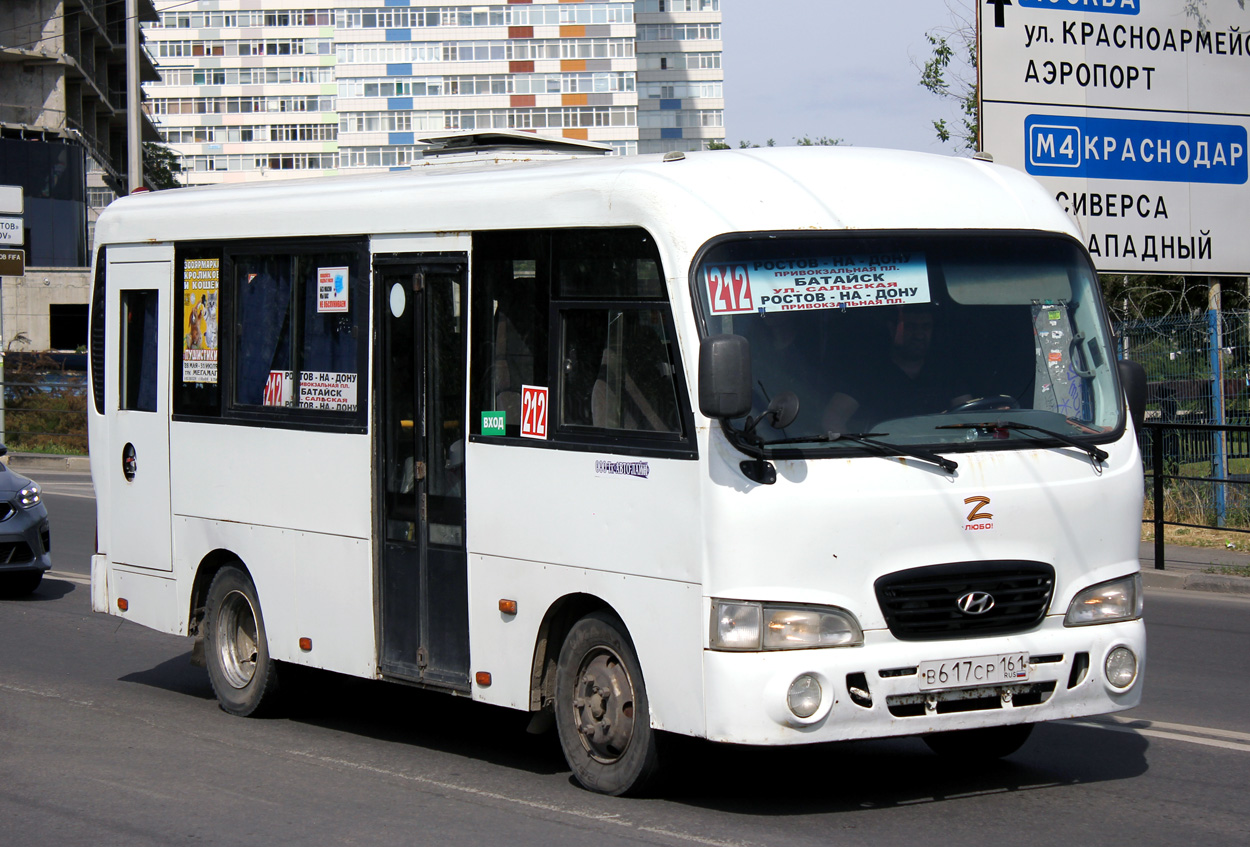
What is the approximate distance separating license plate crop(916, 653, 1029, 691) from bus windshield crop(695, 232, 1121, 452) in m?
0.86

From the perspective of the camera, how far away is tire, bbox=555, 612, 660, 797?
666cm

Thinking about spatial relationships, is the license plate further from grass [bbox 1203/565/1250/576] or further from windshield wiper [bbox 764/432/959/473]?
grass [bbox 1203/565/1250/576]

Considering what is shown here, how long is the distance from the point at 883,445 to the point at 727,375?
0.77 m

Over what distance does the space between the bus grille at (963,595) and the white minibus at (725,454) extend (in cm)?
1

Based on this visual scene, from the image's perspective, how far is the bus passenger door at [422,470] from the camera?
7.72 metres

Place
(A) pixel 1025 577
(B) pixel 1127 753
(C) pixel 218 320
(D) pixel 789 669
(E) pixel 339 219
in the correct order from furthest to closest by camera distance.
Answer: (C) pixel 218 320 < (E) pixel 339 219 < (B) pixel 1127 753 < (A) pixel 1025 577 < (D) pixel 789 669

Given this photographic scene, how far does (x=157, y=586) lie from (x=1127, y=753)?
5.78m

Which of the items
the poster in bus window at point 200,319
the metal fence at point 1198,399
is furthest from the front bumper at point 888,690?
the metal fence at point 1198,399

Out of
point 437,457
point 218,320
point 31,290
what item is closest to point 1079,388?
point 437,457

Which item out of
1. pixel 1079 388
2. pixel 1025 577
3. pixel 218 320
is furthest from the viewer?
pixel 218 320

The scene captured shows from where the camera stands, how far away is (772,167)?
679cm

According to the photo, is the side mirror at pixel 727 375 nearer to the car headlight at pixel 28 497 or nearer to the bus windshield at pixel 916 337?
the bus windshield at pixel 916 337

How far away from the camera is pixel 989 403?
671 cm

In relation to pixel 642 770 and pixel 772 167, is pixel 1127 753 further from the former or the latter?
pixel 772 167
